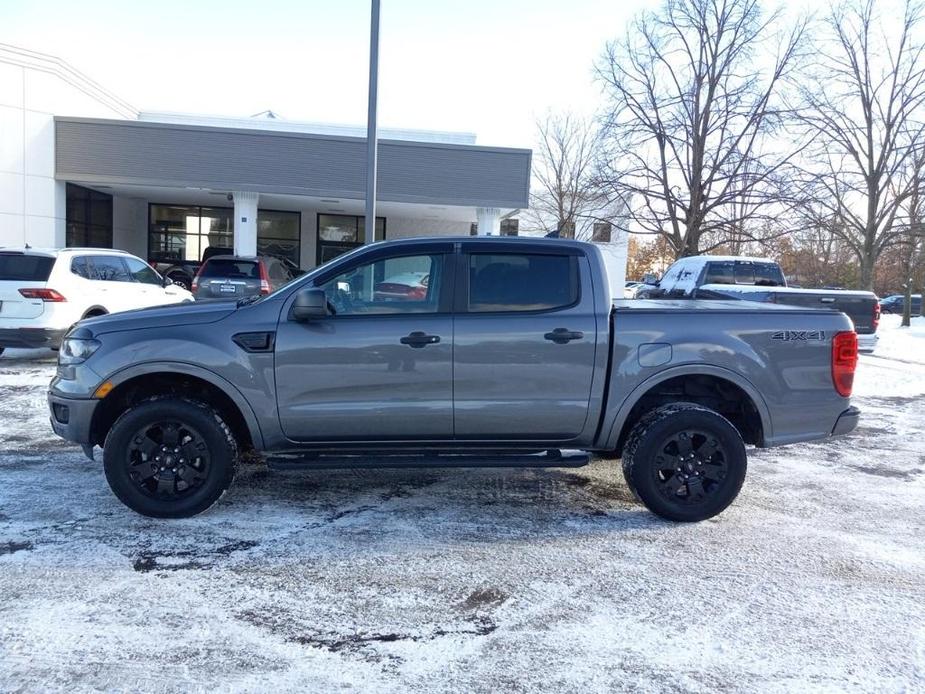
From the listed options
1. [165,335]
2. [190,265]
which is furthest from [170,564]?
[190,265]

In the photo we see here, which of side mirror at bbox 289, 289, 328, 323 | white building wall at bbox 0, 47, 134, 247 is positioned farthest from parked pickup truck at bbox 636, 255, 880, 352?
white building wall at bbox 0, 47, 134, 247

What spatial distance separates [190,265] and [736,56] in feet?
69.4

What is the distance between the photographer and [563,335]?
467cm

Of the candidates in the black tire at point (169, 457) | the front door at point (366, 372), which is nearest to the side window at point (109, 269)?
the black tire at point (169, 457)

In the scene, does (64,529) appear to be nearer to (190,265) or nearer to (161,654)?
(161,654)

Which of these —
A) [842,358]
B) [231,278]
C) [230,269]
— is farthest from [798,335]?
[230,269]

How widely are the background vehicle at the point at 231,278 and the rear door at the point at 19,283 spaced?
426cm

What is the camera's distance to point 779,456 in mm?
6734

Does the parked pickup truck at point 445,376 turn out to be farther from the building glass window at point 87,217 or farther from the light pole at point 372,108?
the building glass window at point 87,217

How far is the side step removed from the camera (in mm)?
4551

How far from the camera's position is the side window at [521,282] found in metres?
4.79

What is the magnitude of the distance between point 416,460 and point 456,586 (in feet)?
3.33

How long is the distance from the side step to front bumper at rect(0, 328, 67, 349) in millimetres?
6800

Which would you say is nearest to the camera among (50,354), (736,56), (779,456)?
(779,456)
